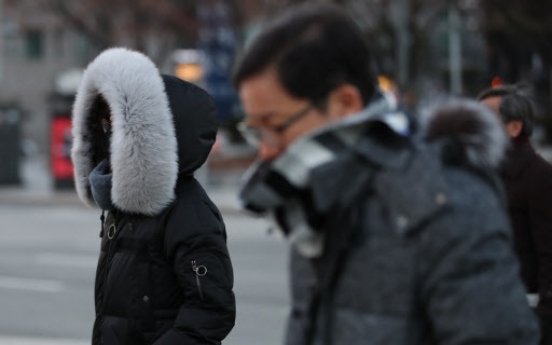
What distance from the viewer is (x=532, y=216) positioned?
12.5 ft

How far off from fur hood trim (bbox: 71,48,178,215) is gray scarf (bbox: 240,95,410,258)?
1.32m

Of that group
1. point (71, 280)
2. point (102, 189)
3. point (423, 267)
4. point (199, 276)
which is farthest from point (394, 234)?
point (71, 280)

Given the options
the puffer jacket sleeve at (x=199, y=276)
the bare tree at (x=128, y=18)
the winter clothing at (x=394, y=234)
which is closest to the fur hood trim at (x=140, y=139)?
the puffer jacket sleeve at (x=199, y=276)

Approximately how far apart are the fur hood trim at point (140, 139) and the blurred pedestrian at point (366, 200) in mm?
1255

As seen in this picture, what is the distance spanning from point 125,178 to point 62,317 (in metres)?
6.81

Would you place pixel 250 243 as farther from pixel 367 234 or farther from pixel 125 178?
pixel 367 234

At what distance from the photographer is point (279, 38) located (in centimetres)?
218

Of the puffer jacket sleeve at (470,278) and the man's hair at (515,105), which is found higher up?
the puffer jacket sleeve at (470,278)

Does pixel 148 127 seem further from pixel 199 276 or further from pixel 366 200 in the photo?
pixel 366 200

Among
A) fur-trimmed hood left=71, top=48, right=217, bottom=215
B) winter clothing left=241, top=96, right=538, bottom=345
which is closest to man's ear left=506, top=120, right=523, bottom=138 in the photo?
fur-trimmed hood left=71, top=48, right=217, bottom=215

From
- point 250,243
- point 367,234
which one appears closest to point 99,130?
point 367,234

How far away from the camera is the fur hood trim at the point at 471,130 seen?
2.20 m

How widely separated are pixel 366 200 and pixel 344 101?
0.62 feet

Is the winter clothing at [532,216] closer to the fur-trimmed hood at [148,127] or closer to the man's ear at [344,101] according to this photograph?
the fur-trimmed hood at [148,127]
